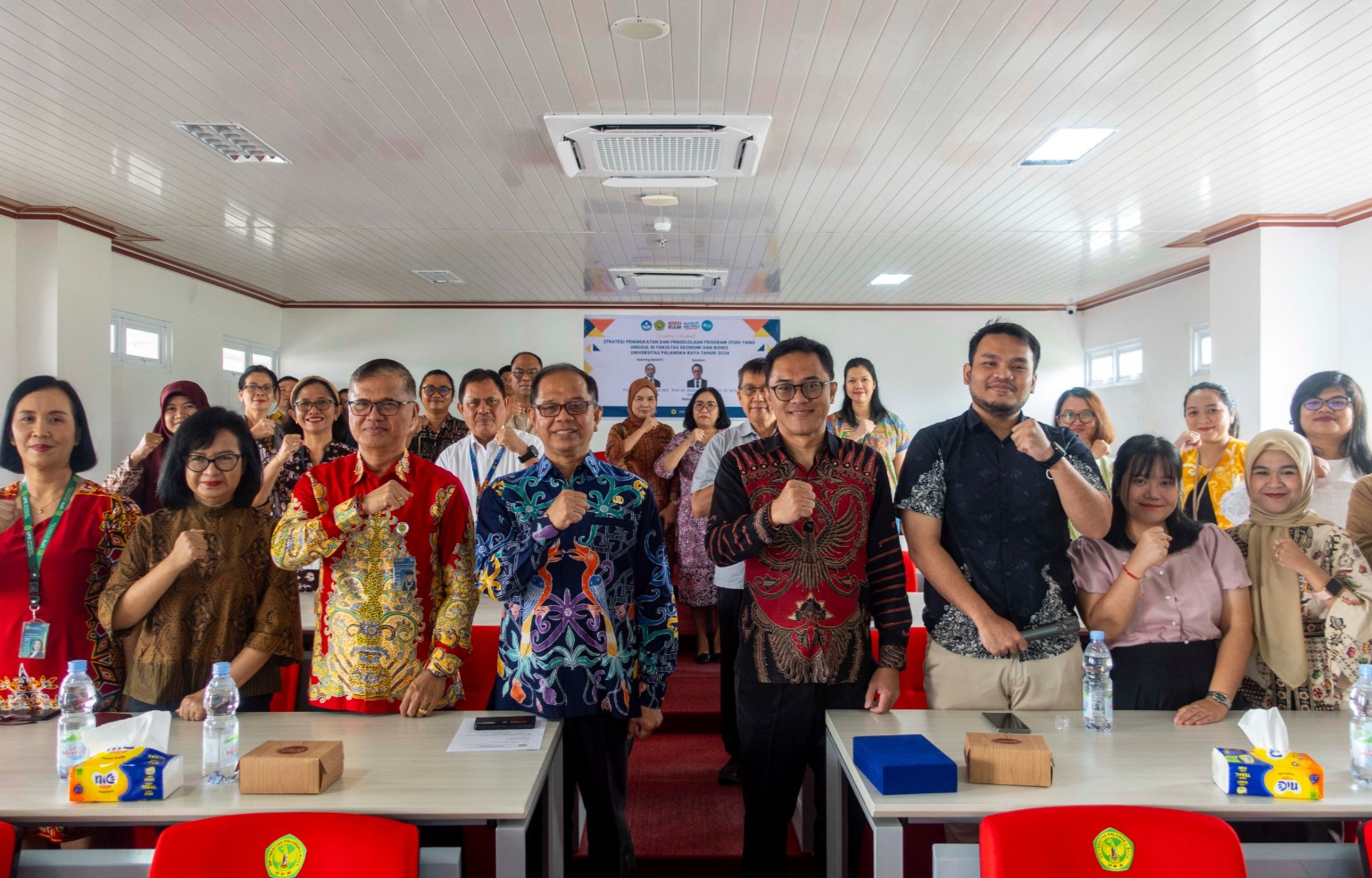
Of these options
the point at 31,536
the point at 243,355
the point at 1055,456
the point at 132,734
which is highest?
the point at 243,355

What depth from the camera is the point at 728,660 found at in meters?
3.43

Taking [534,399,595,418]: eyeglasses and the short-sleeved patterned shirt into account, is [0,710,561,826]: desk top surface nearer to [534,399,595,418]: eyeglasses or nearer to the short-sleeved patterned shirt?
[534,399,595,418]: eyeglasses

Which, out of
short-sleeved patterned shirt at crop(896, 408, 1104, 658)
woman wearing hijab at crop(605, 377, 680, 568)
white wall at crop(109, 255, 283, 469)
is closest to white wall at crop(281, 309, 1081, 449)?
white wall at crop(109, 255, 283, 469)

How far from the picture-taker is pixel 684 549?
4.59m

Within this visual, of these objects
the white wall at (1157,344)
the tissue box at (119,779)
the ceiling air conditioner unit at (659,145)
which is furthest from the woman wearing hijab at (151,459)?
the white wall at (1157,344)

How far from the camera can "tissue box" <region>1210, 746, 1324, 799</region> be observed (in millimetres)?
1642

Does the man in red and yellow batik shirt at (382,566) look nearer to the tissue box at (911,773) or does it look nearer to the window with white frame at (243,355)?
the tissue box at (911,773)

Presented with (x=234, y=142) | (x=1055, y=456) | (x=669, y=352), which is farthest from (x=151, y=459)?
(x=669, y=352)

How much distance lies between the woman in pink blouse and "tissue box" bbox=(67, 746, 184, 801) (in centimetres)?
223

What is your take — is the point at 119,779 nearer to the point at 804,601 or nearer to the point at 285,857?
the point at 285,857

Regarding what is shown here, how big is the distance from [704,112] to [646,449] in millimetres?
1922

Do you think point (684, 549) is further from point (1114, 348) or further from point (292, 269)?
point (1114, 348)

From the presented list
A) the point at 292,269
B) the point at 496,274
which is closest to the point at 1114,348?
the point at 496,274

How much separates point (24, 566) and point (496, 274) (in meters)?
6.35
